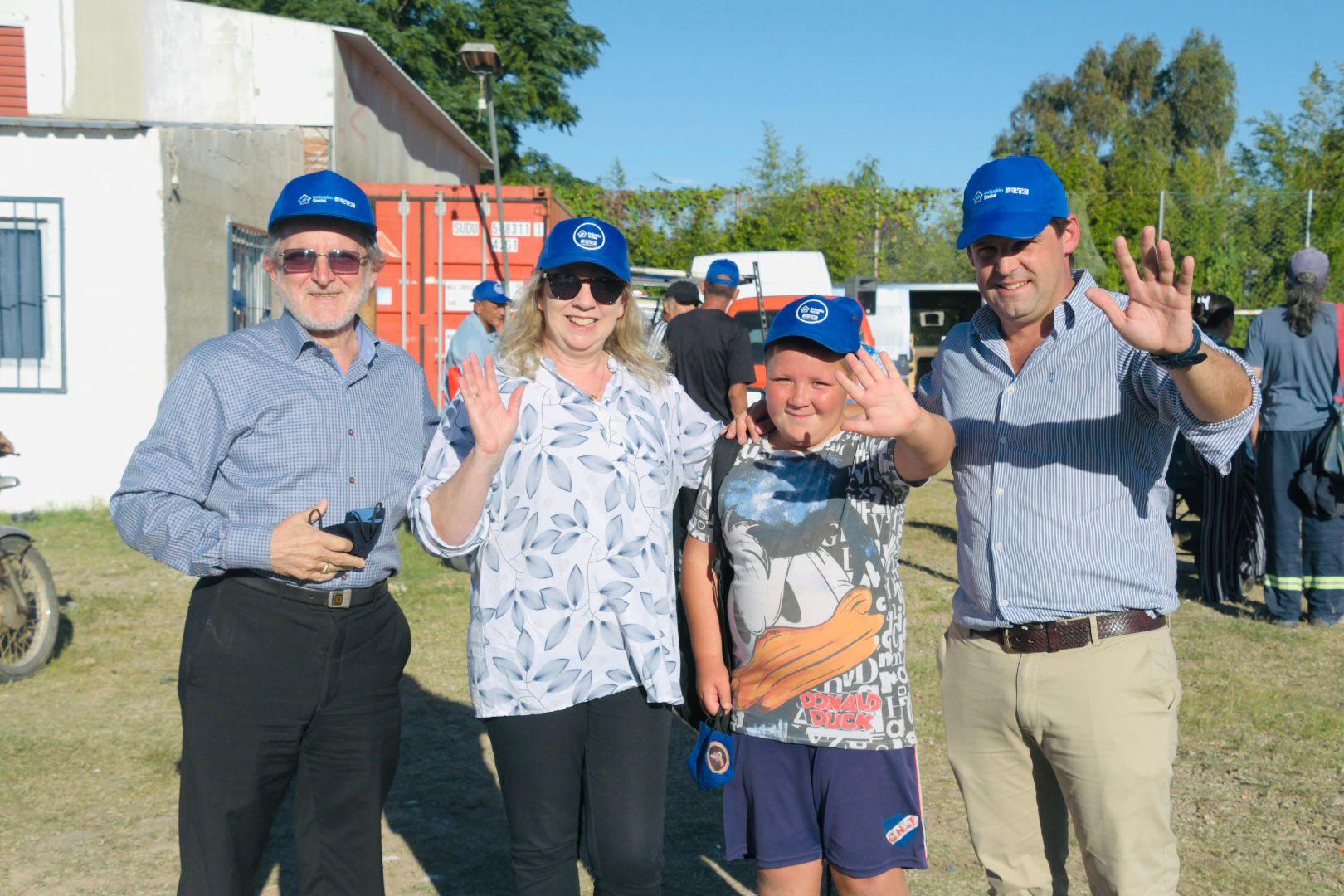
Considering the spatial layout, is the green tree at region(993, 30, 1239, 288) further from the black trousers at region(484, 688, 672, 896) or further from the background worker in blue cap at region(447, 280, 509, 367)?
the black trousers at region(484, 688, 672, 896)

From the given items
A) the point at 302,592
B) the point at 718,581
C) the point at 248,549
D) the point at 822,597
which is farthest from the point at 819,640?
the point at 248,549

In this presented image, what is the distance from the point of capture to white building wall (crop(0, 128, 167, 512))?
11094 mm

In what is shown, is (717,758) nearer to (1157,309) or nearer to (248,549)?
(248,549)

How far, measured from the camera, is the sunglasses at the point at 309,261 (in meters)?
2.87

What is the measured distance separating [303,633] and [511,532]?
544 mm

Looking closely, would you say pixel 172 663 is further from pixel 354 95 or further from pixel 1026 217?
pixel 354 95

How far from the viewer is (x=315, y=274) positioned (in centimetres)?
287

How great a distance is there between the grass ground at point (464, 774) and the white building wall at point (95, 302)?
381 centimetres

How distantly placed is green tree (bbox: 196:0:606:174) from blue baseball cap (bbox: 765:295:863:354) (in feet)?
101

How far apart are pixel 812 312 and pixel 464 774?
311cm

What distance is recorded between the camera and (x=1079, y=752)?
2.78 meters

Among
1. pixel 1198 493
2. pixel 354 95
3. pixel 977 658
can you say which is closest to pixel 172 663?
pixel 977 658

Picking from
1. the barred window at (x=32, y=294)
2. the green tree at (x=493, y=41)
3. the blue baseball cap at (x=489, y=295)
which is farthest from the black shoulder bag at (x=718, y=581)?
the green tree at (x=493, y=41)

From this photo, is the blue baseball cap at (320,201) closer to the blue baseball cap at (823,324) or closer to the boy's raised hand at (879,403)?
the blue baseball cap at (823,324)
